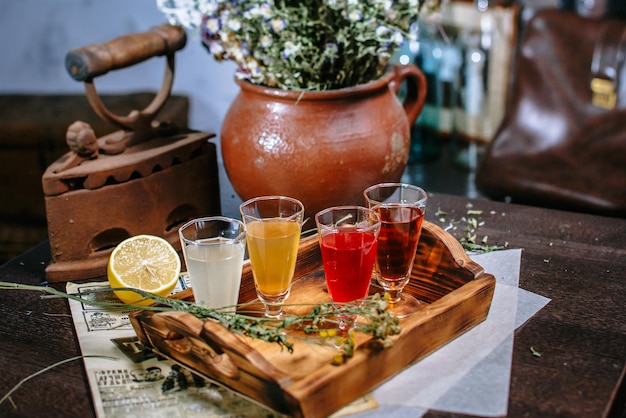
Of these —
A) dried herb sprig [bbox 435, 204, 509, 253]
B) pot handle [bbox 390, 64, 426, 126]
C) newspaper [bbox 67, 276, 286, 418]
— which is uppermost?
pot handle [bbox 390, 64, 426, 126]

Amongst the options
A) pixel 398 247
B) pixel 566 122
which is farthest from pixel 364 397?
pixel 566 122

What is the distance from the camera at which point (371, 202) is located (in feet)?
4.13

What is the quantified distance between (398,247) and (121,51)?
64 centimetres

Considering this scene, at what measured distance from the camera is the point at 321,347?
3.58 ft

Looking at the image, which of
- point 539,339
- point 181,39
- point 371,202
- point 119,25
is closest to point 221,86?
point 119,25

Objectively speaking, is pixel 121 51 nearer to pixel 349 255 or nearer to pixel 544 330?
pixel 349 255

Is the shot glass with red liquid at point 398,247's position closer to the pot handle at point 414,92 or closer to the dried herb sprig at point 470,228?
the dried herb sprig at point 470,228

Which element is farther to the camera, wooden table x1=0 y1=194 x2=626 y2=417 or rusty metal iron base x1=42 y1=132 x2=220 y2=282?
rusty metal iron base x1=42 y1=132 x2=220 y2=282

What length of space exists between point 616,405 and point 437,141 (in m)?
2.27

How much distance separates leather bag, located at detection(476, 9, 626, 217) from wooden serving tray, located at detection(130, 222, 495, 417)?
981mm

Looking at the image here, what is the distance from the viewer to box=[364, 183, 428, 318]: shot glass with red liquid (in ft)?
3.96

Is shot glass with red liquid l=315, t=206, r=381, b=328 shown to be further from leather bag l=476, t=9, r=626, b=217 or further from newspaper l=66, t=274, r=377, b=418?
leather bag l=476, t=9, r=626, b=217

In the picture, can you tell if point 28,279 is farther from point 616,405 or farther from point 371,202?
point 616,405

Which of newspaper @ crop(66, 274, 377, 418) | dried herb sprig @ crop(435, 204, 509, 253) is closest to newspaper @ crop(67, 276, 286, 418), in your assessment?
newspaper @ crop(66, 274, 377, 418)
